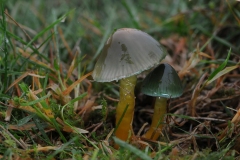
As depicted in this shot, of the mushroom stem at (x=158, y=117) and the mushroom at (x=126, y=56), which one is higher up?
the mushroom at (x=126, y=56)

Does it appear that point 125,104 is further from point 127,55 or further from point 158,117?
point 127,55

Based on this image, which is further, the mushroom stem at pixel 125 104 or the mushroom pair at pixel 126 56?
the mushroom stem at pixel 125 104

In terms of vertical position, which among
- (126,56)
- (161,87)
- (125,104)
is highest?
(126,56)

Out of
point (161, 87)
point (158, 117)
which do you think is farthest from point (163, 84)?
point (158, 117)

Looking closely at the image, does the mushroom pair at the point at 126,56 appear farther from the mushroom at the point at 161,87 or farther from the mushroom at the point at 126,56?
the mushroom at the point at 161,87

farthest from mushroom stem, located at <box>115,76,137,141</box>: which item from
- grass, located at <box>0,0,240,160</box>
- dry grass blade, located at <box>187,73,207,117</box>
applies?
dry grass blade, located at <box>187,73,207,117</box>

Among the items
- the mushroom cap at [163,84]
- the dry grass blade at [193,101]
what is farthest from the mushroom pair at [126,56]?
the dry grass blade at [193,101]

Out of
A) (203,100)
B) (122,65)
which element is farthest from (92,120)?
(203,100)

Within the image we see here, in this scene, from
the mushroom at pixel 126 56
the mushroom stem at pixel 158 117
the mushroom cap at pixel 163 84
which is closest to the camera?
the mushroom at pixel 126 56
